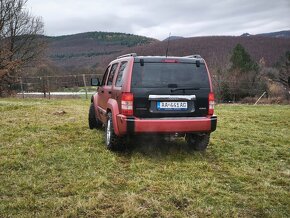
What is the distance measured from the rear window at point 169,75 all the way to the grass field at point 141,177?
4.33ft

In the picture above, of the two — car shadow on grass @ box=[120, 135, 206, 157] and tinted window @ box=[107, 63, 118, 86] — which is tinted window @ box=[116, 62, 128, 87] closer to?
tinted window @ box=[107, 63, 118, 86]

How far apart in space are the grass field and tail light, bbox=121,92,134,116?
841mm

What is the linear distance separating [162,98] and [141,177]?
57.8 inches

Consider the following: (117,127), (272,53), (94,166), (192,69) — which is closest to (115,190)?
(94,166)

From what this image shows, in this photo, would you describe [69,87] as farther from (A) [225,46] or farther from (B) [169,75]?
(A) [225,46]

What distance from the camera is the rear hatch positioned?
5.77 m

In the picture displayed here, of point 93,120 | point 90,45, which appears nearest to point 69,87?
point 93,120

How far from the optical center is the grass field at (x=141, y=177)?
150 inches

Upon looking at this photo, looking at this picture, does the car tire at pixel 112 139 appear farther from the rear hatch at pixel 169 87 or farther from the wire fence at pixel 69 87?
the wire fence at pixel 69 87

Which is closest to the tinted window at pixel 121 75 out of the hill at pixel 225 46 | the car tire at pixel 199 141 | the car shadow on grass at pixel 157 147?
the car shadow on grass at pixel 157 147

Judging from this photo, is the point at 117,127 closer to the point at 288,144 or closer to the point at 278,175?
the point at 278,175

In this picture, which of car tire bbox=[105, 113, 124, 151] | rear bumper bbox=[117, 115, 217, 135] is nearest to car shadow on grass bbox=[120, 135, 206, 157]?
car tire bbox=[105, 113, 124, 151]

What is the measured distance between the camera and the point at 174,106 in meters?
5.88

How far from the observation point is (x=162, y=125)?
5762mm
